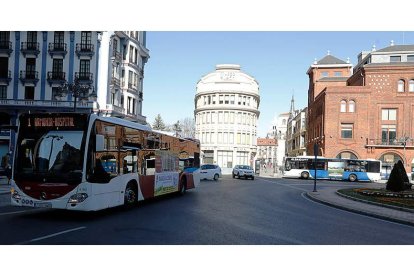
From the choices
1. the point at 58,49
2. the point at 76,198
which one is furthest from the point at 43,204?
the point at 58,49

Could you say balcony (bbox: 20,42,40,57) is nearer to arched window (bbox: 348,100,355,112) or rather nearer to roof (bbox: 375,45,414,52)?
arched window (bbox: 348,100,355,112)

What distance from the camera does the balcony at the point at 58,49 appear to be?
1615 inches

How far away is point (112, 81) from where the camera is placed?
1681 inches

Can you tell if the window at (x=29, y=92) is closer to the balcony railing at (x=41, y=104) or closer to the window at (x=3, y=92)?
the balcony railing at (x=41, y=104)

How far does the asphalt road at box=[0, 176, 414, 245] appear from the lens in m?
7.87

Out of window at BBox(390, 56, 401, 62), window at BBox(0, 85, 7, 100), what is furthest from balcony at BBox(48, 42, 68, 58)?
window at BBox(390, 56, 401, 62)

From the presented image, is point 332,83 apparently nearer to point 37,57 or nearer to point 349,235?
point 37,57

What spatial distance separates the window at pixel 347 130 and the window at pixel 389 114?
451 centimetres

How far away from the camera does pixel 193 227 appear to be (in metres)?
9.40

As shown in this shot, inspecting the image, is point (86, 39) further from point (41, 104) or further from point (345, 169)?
point (345, 169)

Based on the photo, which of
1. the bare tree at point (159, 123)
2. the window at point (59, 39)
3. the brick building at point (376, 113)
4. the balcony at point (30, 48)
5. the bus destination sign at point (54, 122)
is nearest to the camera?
the bus destination sign at point (54, 122)

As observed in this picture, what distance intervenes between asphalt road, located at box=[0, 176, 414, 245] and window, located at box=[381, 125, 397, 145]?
41.6 meters

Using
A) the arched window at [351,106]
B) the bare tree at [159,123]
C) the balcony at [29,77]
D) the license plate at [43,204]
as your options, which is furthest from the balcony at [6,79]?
the bare tree at [159,123]

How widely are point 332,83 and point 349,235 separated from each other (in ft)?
197
